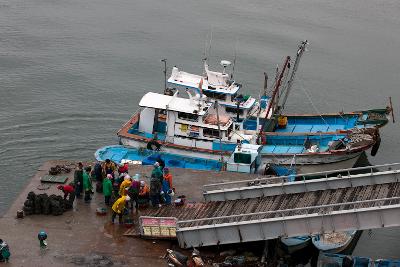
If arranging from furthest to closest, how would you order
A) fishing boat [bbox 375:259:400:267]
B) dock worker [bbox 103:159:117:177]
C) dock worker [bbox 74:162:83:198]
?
dock worker [bbox 103:159:117:177]
fishing boat [bbox 375:259:400:267]
dock worker [bbox 74:162:83:198]

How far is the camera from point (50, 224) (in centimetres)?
2317

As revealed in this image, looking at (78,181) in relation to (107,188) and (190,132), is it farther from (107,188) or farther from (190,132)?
(190,132)

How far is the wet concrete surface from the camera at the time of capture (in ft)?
69.6

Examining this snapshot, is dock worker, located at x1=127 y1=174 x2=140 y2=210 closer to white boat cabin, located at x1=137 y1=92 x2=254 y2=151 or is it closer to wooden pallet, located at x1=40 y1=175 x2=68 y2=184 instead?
wooden pallet, located at x1=40 y1=175 x2=68 y2=184

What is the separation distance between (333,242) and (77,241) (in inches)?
433

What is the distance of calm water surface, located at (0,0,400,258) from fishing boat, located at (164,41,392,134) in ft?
11.8

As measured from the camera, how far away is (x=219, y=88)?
118 feet

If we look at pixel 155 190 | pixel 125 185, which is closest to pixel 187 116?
pixel 155 190

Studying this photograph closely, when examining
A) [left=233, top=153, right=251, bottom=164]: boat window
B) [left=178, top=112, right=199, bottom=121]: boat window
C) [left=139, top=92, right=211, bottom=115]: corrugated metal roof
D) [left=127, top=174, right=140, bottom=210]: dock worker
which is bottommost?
[left=233, top=153, right=251, bottom=164]: boat window

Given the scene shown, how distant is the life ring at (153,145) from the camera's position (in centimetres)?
3406

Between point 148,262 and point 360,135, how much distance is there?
17.8m

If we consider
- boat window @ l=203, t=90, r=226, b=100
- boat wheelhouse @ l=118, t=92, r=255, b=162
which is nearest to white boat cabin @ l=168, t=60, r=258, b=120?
boat window @ l=203, t=90, r=226, b=100

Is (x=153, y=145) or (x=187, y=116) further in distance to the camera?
(x=153, y=145)

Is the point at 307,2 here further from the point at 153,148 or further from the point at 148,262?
the point at 148,262
